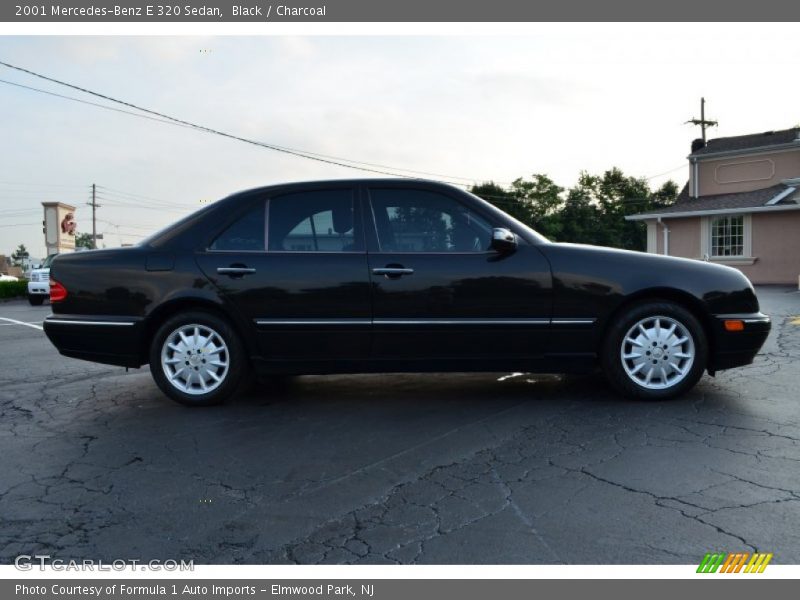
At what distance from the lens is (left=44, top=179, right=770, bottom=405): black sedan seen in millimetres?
4770

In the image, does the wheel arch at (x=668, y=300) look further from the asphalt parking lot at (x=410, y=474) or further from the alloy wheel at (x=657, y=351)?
the asphalt parking lot at (x=410, y=474)

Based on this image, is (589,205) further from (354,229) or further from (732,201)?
(354,229)

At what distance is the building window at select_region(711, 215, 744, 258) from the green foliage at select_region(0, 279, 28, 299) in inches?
1095

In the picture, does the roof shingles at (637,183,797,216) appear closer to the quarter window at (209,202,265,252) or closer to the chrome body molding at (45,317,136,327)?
the quarter window at (209,202,265,252)

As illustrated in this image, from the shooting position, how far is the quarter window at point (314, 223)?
4891 millimetres

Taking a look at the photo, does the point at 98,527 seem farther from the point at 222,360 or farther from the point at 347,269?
the point at 347,269

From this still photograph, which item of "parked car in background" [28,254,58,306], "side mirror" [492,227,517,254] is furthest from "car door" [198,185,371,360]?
"parked car in background" [28,254,58,306]

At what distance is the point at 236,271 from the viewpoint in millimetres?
4832

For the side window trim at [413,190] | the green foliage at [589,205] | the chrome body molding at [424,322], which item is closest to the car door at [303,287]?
the chrome body molding at [424,322]

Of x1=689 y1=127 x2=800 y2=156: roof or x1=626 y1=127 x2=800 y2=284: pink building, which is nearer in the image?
x1=626 y1=127 x2=800 y2=284: pink building

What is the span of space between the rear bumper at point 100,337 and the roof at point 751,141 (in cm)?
2593

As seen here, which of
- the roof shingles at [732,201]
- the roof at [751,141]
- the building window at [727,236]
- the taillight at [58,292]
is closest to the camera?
the taillight at [58,292]

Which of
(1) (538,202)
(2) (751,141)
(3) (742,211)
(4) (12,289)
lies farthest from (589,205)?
(4) (12,289)

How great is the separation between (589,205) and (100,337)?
68.9 meters
